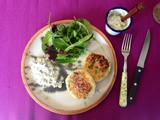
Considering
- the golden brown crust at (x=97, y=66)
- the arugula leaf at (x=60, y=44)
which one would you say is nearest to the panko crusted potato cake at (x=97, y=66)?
the golden brown crust at (x=97, y=66)

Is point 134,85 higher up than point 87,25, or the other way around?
point 87,25

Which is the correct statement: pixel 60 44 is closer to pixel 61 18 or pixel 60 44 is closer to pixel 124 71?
pixel 61 18

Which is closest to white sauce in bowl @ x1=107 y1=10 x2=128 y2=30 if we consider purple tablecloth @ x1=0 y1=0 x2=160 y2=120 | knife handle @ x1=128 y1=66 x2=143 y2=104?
purple tablecloth @ x1=0 y1=0 x2=160 y2=120

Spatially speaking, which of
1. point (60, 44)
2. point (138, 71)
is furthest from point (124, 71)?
point (60, 44)

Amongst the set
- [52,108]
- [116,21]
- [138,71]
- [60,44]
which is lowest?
[52,108]

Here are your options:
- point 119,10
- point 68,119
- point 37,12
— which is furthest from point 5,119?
point 119,10

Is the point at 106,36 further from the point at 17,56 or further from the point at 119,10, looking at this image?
the point at 17,56
